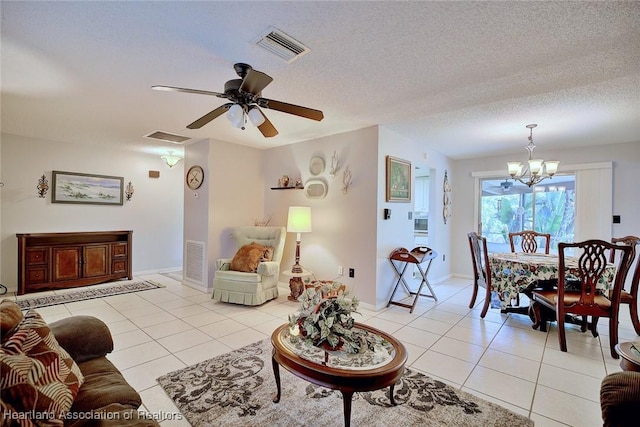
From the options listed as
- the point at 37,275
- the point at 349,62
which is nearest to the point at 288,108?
the point at 349,62

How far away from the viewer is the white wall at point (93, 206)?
451cm

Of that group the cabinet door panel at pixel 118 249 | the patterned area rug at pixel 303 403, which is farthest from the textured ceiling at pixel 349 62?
the patterned area rug at pixel 303 403

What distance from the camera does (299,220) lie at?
4.16 meters

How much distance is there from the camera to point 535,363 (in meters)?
2.50

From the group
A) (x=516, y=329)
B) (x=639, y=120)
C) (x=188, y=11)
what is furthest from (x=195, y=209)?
(x=639, y=120)

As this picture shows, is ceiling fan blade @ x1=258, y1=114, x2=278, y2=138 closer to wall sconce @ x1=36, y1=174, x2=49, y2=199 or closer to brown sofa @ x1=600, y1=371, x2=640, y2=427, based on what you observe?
brown sofa @ x1=600, y1=371, x2=640, y2=427

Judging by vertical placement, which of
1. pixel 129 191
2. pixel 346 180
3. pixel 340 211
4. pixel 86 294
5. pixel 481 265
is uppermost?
pixel 346 180

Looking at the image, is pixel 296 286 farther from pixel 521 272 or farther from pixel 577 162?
pixel 577 162

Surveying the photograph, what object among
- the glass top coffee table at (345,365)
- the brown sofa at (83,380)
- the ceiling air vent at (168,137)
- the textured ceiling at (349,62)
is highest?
the textured ceiling at (349,62)

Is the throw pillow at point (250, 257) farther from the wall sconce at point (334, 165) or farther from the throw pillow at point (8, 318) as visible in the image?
the throw pillow at point (8, 318)

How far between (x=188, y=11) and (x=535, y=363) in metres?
3.60

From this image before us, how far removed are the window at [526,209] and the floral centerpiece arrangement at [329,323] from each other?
15.8 ft

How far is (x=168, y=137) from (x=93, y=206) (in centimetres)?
212

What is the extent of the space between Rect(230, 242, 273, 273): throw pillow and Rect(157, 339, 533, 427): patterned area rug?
1.73 metres
